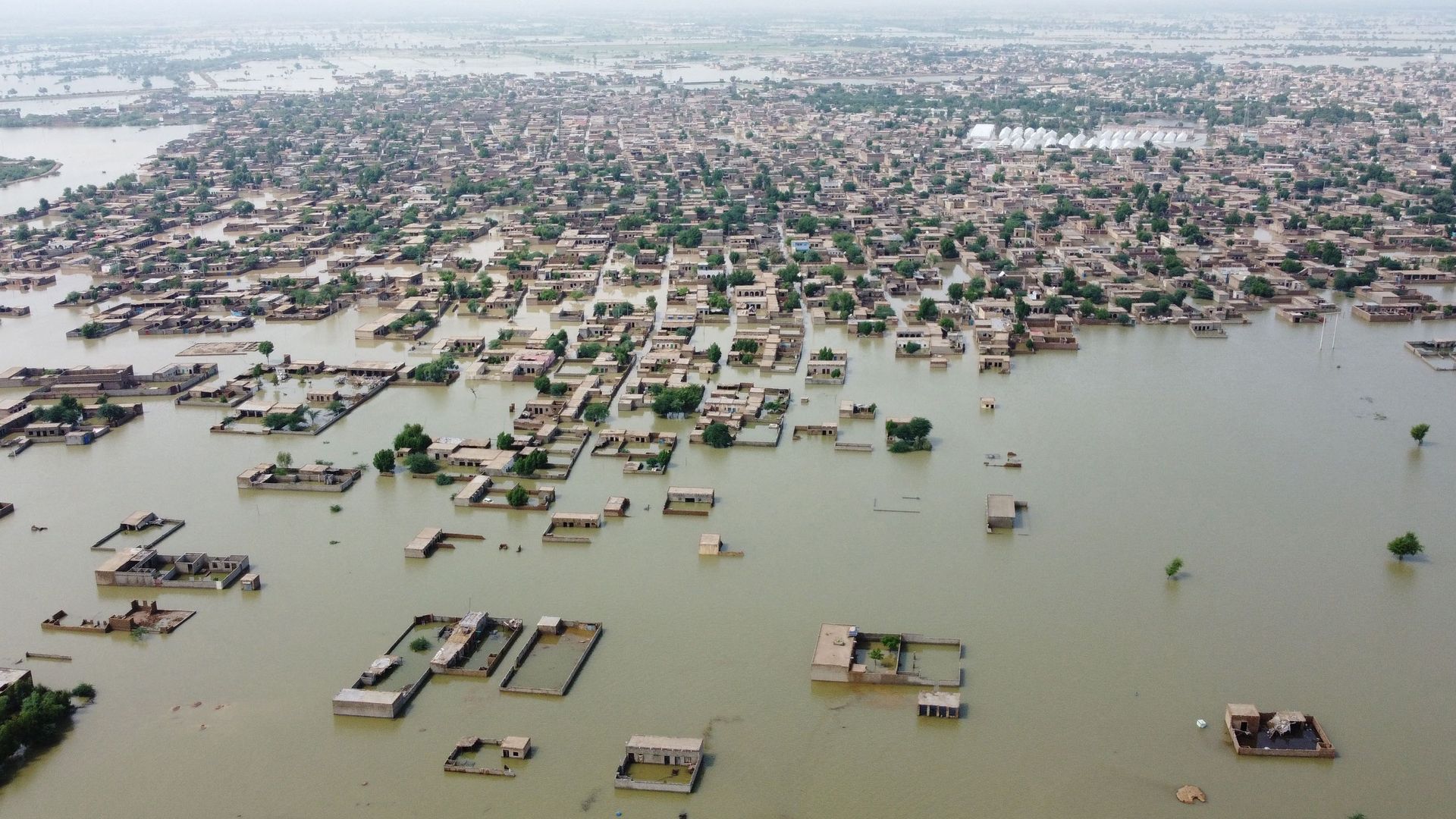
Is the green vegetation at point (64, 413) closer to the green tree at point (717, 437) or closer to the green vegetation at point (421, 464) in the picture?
the green vegetation at point (421, 464)

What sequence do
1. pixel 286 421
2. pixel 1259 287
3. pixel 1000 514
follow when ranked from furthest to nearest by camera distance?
1. pixel 1259 287
2. pixel 286 421
3. pixel 1000 514

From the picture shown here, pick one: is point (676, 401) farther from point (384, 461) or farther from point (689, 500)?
point (384, 461)

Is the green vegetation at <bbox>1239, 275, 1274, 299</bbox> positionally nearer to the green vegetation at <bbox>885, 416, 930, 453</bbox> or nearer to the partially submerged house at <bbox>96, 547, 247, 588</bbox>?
the green vegetation at <bbox>885, 416, 930, 453</bbox>

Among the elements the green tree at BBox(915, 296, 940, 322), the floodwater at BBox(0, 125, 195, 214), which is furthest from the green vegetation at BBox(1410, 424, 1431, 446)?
the floodwater at BBox(0, 125, 195, 214)

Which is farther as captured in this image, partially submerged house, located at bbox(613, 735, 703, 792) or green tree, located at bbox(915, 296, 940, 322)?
green tree, located at bbox(915, 296, 940, 322)

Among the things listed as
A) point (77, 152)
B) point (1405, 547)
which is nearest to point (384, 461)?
point (1405, 547)

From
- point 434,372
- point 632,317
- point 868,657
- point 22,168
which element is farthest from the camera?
point 22,168

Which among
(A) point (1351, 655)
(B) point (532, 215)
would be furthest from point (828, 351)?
(B) point (532, 215)
